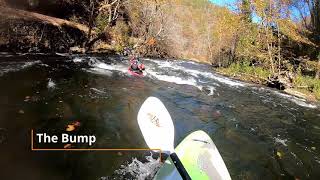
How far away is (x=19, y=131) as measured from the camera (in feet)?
20.8

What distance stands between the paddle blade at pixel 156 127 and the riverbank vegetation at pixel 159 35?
1221cm

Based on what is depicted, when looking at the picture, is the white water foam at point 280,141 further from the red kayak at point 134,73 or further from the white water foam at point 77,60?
the white water foam at point 77,60

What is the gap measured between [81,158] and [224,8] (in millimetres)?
27550

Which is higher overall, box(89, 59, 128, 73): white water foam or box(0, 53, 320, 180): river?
box(89, 59, 128, 73): white water foam

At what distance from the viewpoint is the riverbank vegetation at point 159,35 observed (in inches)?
725

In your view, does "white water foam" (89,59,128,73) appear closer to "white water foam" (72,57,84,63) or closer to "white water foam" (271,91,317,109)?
"white water foam" (72,57,84,63)

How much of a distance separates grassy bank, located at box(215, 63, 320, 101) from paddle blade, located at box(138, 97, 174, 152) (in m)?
14.0

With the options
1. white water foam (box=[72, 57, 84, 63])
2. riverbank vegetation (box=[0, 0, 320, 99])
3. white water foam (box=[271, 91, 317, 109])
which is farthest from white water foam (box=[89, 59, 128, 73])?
white water foam (box=[271, 91, 317, 109])

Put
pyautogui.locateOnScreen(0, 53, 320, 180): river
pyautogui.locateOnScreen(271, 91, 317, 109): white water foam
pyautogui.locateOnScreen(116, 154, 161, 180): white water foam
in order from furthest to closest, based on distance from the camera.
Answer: pyautogui.locateOnScreen(271, 91, 317, 109): white water foam
pyautogui.locateOnScreen(0, 53, 320, 180): river
pyautogui.locateOnScreen(116, 154, 161, 180): white water foam

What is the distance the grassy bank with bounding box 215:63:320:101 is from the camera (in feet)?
60.0

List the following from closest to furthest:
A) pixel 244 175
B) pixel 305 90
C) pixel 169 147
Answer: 1. pixel 169 147
2. pixel 244 175
3. pixel 305 90

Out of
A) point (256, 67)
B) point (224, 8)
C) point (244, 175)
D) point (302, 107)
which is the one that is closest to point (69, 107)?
point (244, 175)

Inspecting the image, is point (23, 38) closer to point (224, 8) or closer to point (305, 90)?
point (305, 90)

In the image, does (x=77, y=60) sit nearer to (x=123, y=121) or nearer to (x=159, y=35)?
(x=123, y=121)
